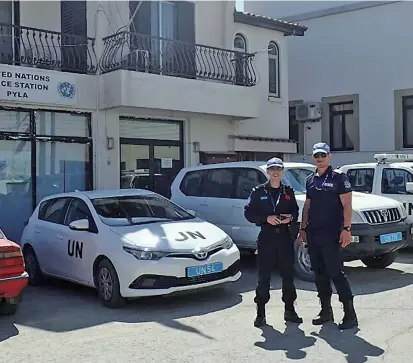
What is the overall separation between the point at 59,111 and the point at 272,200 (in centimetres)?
787

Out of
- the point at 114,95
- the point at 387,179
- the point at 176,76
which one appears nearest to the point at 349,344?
the point at 387,179

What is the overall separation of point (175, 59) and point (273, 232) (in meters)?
8.95

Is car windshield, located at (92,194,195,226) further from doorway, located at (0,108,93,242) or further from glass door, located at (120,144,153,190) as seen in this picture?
glass door, located at (120,144,153,190)

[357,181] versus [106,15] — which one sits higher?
[106,15]

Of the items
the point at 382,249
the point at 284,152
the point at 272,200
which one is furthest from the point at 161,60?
the point at 272,200

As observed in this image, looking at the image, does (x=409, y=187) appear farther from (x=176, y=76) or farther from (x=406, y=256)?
(x=176, y=76)

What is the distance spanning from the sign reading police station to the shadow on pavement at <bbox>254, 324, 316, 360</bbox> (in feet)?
25.7

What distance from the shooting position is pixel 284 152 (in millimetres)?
17734

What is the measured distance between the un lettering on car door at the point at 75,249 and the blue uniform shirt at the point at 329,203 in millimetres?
3432

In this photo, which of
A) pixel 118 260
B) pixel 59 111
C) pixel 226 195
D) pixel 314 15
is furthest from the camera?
pixel 314 15

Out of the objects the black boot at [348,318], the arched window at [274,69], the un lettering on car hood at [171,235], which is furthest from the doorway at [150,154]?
the black boot at [348,318]

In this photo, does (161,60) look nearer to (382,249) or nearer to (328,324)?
(382,249)

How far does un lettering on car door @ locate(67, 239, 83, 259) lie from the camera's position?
8625 mm

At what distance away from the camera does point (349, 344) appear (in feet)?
19.8
